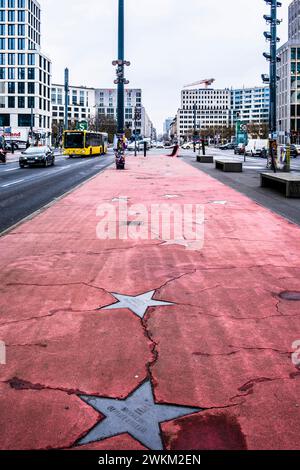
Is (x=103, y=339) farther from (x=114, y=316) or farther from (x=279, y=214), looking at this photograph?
(x=279, y=214)

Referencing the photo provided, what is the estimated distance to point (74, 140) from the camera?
55.4 m

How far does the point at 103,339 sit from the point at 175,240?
4.81m

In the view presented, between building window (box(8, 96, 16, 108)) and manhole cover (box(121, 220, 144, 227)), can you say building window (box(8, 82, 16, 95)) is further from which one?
manhole cover (box(121, 220, 144, 227))

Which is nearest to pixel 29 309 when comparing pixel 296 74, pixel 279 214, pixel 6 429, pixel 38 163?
pixel 6 429

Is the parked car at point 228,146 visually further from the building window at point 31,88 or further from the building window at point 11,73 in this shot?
the building window at point 11,73

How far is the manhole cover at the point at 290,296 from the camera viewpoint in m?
5.99

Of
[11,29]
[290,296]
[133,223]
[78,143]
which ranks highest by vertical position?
[11,29]

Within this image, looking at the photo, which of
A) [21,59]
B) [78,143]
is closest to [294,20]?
[21,59]

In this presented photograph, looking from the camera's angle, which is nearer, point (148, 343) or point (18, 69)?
point (148, 343)

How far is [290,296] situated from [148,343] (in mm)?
2214

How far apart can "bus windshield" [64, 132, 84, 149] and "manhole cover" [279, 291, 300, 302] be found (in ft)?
166

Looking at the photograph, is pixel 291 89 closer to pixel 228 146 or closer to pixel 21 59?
pixel 228 146

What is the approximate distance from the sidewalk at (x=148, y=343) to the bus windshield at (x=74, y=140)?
4706 cm

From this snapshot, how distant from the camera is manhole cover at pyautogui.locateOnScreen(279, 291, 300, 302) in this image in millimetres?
5992
